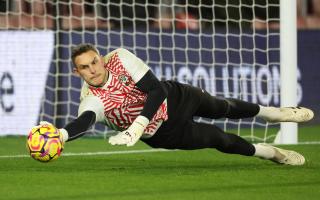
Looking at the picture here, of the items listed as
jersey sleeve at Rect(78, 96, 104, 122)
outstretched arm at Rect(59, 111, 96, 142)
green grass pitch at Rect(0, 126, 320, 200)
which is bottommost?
green grass pitch at Rect(0, 126, 320, 200)

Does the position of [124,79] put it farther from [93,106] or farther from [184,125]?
[184,125]

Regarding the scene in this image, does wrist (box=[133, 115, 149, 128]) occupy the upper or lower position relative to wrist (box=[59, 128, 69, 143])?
upper

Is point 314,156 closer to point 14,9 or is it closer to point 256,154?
point 256,154

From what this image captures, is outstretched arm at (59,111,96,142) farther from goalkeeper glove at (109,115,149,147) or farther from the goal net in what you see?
the goal net

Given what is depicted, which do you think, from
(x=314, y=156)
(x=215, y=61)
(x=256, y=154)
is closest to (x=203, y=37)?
(x=215, y=61)

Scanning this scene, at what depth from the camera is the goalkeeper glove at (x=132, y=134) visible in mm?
6170

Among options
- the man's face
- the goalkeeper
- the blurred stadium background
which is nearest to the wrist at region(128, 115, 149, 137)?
the goalkeeper

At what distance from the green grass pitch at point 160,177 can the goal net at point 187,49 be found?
252 cm

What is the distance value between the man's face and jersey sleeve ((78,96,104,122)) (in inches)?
4.4

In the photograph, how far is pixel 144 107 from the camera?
22.0ft

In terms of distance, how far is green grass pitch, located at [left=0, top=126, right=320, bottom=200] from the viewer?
589 cm

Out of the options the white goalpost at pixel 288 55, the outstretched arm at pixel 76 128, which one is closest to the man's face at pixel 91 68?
the outstretched arm at pixel 76 128

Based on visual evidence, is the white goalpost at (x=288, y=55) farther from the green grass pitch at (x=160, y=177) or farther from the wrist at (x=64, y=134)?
the wrist at (x=64, y=134)

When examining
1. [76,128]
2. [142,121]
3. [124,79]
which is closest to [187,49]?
[124,79]
